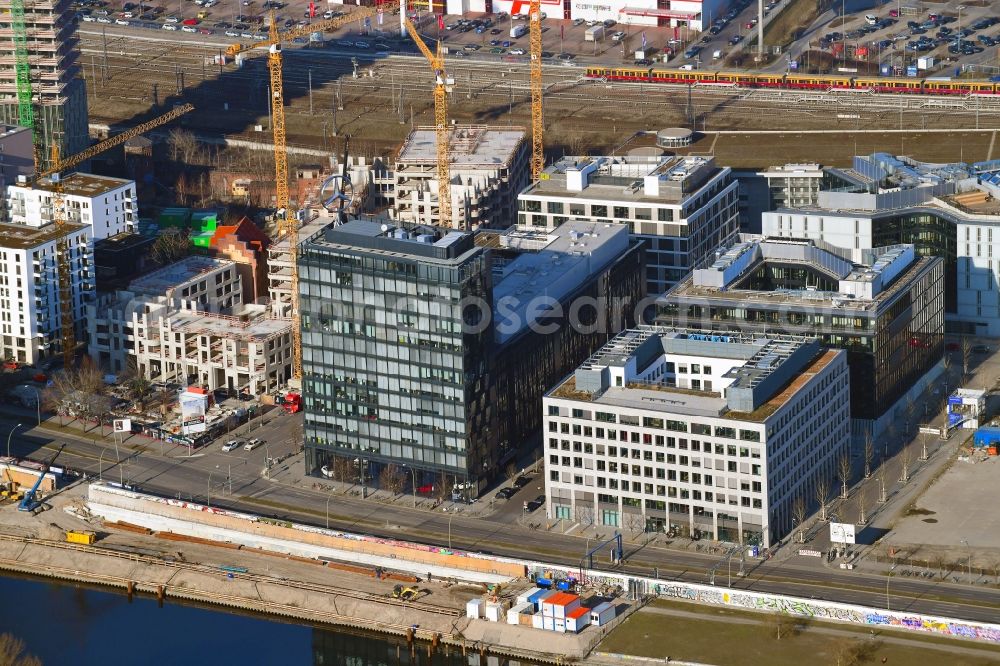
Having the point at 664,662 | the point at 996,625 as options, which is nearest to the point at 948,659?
the point at 996,625

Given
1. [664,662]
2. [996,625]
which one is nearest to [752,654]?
[664,662]

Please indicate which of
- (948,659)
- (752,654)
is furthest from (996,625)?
(752,654)

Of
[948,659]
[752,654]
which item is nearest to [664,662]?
[752,654]

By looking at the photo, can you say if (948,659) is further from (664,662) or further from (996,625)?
(664,662)

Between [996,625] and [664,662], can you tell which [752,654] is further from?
[996,625]

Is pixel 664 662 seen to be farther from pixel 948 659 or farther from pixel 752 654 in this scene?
pixel 948 659

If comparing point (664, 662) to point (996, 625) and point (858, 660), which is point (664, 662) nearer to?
point (858, 660)
